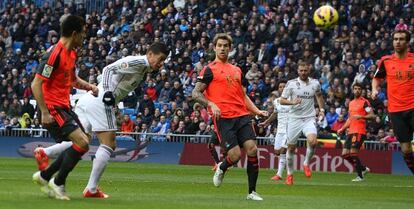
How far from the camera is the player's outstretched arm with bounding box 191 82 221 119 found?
15.9 m

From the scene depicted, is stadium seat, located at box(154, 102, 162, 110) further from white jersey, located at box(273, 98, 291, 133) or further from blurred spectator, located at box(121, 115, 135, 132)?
white jersey, located at box(273, 98, 291, 133)

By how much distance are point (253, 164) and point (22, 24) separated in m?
31.1

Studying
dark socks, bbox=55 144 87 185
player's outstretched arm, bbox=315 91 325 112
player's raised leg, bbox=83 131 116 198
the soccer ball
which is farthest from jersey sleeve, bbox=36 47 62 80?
the soccer ball

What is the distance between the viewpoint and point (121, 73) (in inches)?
584

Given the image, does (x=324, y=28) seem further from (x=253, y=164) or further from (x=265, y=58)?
(x=253, y=164)

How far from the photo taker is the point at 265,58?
3750 centimetres

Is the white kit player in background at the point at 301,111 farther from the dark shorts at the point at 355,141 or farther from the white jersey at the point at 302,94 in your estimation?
the dark shorts at the point at 355,141

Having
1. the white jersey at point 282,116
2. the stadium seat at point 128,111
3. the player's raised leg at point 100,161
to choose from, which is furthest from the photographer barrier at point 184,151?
the player's raised leg at point 100,161

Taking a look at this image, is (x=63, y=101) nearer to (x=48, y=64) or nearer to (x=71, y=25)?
(x=48, y=64)

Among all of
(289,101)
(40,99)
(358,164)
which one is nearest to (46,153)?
(40,99)

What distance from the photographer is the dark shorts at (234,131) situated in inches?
646

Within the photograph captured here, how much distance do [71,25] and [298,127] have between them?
400 inches

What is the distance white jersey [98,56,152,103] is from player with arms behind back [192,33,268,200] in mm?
1693

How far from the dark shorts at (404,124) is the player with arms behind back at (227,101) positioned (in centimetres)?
210
